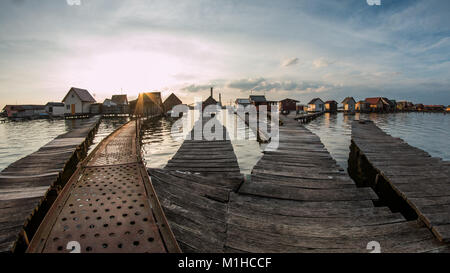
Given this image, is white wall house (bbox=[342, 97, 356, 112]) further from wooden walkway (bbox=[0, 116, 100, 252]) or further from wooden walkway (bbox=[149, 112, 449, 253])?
wooden walkway (bbox=[0, 116, 100, 252])

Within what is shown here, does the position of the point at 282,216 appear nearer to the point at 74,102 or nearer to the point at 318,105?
the point at 74,102

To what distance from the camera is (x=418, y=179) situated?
23.0ft

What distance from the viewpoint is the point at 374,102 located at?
91.1 meters

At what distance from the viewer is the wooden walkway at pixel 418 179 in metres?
4.60

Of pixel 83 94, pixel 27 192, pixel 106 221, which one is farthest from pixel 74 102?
pixel 106 221

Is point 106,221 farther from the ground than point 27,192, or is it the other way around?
point 106,221

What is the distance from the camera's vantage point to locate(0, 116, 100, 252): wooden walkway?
4457 millimetres

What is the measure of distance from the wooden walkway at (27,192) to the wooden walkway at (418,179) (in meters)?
7.51

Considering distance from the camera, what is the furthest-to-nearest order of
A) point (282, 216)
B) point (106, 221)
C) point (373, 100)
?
point (373, 100) → point (282, 216) → point (106, 221)

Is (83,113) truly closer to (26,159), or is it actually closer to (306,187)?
(26,159)

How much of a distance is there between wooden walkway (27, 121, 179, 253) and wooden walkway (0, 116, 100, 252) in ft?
2.64

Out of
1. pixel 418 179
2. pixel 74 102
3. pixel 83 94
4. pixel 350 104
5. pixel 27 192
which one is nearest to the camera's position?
A: pixel 27 192

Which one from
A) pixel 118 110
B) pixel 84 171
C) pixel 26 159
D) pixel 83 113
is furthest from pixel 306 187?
pixel 118 110

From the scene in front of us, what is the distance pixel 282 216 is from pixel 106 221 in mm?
3491
